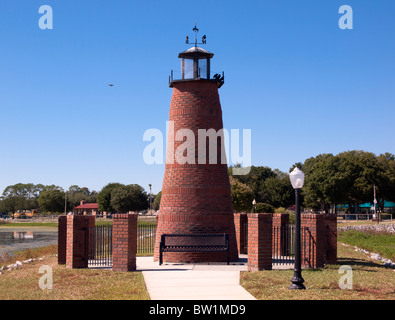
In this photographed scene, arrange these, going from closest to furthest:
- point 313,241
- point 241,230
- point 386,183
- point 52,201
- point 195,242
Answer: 1. point 313,241
2. point 195,242
3. point 241,230
4. point 386,183
5. point 52,201

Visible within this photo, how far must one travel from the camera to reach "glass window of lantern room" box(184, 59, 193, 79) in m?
17.7

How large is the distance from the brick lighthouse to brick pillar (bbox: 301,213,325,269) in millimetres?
2926

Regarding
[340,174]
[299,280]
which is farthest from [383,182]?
[299,280]

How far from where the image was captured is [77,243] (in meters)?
15.1

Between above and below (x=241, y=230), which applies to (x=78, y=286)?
below

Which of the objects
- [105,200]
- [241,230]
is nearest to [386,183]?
[105,200]

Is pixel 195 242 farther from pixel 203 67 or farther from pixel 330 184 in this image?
pixel 330 184

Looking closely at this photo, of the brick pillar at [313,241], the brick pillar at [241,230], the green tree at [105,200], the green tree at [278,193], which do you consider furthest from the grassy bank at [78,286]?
the green tree at [105,200]

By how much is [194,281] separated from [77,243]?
16.1ft
